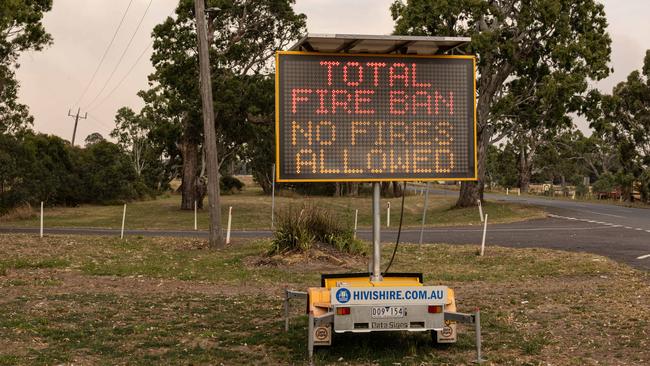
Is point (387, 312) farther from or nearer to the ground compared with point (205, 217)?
farther from the ground

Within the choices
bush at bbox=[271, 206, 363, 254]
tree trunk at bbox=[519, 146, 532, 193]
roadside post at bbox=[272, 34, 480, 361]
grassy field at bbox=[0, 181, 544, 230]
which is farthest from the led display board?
tree trunk at bbox=[519, 146, 532, 193]

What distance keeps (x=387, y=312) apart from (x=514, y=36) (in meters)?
33.0

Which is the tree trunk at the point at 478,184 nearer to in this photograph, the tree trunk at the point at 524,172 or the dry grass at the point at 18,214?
the dry grass at the point at 18,214

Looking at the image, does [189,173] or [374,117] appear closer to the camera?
[374,117]

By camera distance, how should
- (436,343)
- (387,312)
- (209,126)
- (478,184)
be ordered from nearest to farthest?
(387,312)
(436,343)
(209,126)
(478,184)

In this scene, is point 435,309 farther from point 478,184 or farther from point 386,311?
point 478,184

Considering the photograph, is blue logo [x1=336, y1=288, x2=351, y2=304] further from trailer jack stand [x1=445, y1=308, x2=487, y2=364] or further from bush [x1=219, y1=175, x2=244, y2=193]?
bush [x1=219, y1=175, x2=244, y2=193]

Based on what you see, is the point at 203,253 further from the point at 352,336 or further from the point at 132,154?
the point at 132,154

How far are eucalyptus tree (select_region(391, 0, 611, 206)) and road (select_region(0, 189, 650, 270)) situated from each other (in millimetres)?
7708

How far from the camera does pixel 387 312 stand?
7.59 meters

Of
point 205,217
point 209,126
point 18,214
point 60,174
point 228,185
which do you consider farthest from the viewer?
point 228,185

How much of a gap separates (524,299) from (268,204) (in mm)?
36443

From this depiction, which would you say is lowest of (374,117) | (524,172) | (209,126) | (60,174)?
(60,174)

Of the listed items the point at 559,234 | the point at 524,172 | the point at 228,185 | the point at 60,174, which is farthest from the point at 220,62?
the point at 524,172
